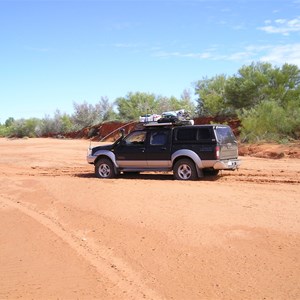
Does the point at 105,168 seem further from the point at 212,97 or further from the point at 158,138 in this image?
the point at 212,97

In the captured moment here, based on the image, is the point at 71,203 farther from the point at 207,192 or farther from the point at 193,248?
the point at 193,248

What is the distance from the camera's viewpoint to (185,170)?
14164 millimetres

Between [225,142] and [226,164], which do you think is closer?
[226,164]

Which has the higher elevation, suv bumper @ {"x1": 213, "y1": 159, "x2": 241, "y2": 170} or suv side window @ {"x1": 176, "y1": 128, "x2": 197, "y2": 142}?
suv side window @ {"x1": 176, "y1": 128, "x2": 197, "y2": 142}

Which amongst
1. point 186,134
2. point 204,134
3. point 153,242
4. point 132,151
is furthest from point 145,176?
point 153,242

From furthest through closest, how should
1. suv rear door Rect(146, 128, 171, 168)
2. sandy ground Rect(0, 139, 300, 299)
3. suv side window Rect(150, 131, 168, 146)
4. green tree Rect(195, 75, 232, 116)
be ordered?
1. green tree Rect(195, 75, 232, 116)
2. suv side window Rect(150, 131, 168, 146)
3. suv rear door Rect(146, 128, 171, 168)
4. sandy ground Rect(0, 139, 300, 299)

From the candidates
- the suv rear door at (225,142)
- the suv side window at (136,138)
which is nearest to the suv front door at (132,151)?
the suv side window at (136,138)

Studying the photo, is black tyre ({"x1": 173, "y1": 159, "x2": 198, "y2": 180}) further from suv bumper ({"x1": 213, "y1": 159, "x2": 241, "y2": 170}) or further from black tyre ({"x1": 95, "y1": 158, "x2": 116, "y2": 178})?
black tyre ({"x1": 95, "y1": 158, "x2": 116, "y2": 178})

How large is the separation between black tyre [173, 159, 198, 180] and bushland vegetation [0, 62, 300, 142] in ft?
36.5

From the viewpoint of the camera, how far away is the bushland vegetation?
2581 centimetres

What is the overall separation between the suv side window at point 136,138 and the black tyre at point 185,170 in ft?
5.23

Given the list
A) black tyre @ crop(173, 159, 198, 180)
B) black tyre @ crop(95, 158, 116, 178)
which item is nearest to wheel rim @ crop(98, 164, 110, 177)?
black tyre @ crop(95, 158, 116, 178)

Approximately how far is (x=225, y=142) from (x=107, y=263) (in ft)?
27.2

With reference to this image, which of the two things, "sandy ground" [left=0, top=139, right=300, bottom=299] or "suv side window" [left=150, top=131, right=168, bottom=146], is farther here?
"suv side window" [left=150, top=131, right=168, bottom=146]
